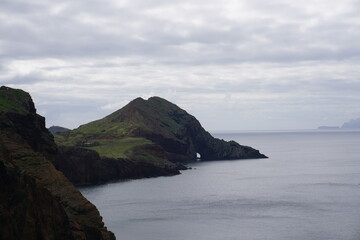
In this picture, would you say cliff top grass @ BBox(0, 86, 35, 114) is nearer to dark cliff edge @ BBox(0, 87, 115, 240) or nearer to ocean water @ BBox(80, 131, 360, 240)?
dark cliff edge @ BBox(0, 87, 115, 240)

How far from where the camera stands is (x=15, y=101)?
11756 centimetres

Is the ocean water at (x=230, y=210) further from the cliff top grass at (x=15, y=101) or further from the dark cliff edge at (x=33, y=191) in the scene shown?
the cliff top grass at (x=15, y=101)

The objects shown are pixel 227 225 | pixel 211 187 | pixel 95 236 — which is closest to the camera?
pixel 95 236

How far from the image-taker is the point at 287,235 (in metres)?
105

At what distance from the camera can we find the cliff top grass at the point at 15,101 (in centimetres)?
10981

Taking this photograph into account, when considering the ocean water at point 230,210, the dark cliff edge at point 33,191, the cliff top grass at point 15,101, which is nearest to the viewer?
the dark cliff edge at point 33,191

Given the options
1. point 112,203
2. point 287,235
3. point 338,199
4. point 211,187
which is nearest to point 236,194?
point 211,187

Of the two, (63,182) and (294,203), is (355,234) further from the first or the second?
(63,182)

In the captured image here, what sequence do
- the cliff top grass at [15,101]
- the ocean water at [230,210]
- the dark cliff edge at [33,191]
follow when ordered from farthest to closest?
the cliff top grass at [15,101], the ocean water at [230,210], the dark cliff edge at [33,191]

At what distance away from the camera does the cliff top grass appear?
10981 cm

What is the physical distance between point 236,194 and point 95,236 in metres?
102

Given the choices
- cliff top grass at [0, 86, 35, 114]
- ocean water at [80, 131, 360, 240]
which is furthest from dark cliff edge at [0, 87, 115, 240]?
ocean water at [80, 131, 360, 240]

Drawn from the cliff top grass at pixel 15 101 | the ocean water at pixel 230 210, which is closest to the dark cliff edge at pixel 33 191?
the cliff top grass at pixel 15 101

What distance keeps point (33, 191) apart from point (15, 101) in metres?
64.0
